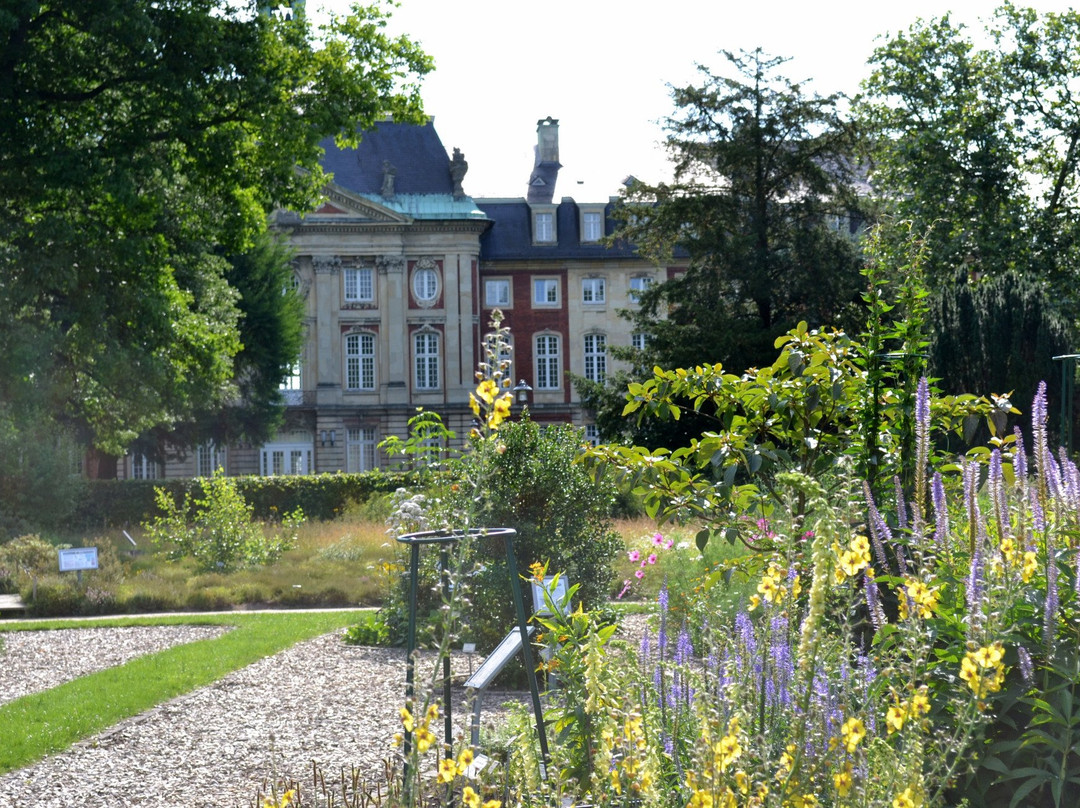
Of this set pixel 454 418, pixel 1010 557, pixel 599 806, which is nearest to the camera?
pixel 1010 557

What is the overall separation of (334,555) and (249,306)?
1991cm

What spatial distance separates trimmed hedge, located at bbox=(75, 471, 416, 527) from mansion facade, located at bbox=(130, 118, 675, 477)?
14.4m

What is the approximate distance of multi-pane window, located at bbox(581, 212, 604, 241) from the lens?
46.9m

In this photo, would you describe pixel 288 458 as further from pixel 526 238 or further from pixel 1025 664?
pixel 1025 664

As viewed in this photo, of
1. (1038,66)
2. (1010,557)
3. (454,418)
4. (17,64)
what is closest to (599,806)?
(1010,557)

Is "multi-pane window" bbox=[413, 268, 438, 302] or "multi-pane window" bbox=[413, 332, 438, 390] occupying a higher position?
"multi-pane window" bbox=[413, 268, 438, 302]

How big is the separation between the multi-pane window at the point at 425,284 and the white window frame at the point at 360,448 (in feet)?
17.7

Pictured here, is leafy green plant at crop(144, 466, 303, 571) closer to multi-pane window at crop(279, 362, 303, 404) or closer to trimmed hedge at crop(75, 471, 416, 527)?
trimmed hedge at crop(75, 471, 416, 527)

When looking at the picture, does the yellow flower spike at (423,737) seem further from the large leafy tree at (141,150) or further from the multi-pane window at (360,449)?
the multi-pane window at (360,449)

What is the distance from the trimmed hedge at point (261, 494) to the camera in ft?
94.5

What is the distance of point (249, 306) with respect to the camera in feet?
115

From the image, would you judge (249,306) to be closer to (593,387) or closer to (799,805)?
(593,387)

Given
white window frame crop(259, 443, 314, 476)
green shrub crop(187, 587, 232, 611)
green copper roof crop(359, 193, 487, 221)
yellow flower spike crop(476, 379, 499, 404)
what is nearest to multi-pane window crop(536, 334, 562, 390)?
green copper roof crop(359, 193, 487, 221)

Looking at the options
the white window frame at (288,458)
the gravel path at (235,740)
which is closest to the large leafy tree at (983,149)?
the gravel path at (235,740)
